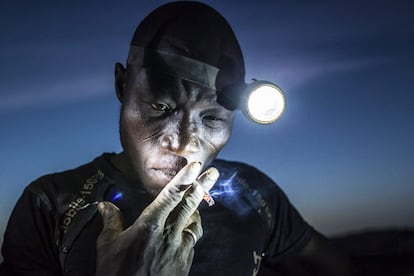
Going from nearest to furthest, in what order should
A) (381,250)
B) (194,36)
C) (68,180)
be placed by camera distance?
(194,36) → (68,180) → (381,250)

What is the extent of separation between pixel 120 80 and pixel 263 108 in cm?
81

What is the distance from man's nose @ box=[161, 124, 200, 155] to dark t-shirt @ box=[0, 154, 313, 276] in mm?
359

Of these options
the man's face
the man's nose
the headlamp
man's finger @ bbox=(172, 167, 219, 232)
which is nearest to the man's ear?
the man's face

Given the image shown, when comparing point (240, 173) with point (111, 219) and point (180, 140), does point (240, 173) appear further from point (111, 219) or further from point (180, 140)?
point (111, 219)

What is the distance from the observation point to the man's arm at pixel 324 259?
10.4 feet

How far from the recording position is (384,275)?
123 inches

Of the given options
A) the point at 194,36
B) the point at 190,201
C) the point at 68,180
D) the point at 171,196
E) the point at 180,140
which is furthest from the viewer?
the point at 68,180

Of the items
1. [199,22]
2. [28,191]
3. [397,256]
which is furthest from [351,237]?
[28,191]

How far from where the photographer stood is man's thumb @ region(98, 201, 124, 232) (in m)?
2.12

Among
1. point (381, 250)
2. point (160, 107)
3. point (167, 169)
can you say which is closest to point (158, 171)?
point (167, 169)

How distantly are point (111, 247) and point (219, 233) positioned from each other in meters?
0.75

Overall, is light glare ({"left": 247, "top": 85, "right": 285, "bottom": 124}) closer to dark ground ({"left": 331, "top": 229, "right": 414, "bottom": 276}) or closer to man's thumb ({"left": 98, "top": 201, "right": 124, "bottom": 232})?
man's thumb ({"left": 98, "top": 201, "right": 124, "bottom": 232})

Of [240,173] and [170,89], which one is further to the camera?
[240,173]

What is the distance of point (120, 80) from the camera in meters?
2.68
